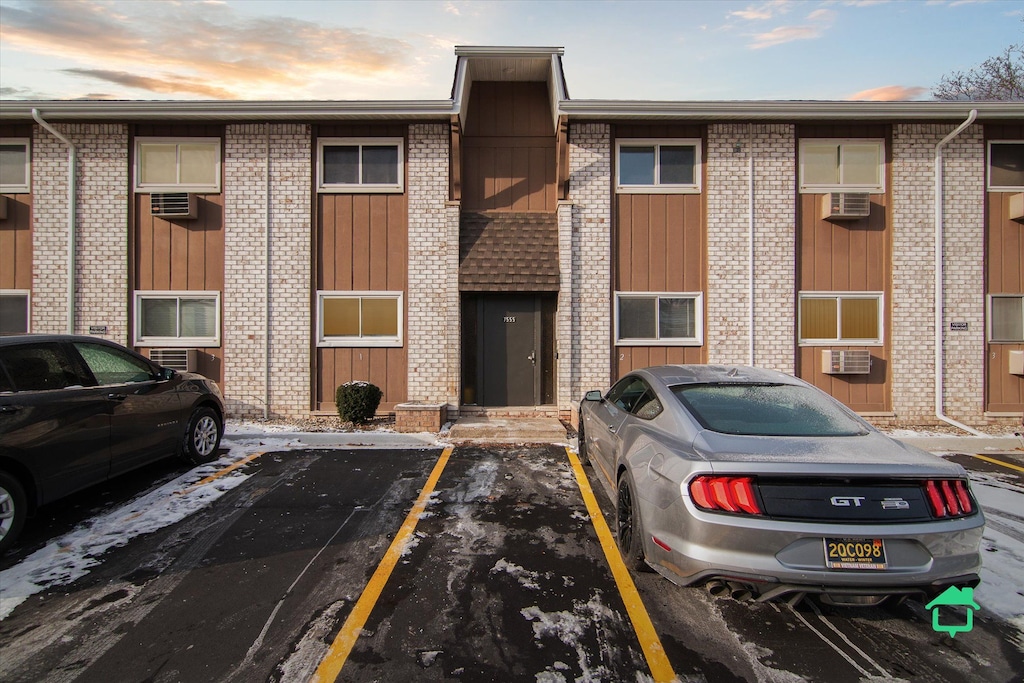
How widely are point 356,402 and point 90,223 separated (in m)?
6.60

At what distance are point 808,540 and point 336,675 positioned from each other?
102 inches

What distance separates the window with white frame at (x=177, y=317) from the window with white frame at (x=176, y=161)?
2.24 m

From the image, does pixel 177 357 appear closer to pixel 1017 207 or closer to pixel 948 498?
pixel 948 498

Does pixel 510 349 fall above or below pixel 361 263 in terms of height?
below

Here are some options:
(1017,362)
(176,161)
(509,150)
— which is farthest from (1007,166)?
(176,161)

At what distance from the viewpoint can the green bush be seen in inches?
340

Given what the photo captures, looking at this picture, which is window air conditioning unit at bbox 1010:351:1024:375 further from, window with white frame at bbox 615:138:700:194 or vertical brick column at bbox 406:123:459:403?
vertical brick column at bbox 406:123:459:403

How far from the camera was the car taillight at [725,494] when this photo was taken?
2686 mm

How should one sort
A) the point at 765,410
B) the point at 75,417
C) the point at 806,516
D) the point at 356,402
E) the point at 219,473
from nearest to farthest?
the point at 806,516 < the point at 765,410 < the point at 75,417 < the point at 219,473 < the point at 356,402

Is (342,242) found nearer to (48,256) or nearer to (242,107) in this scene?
(242,107)

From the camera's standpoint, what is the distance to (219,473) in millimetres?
5875

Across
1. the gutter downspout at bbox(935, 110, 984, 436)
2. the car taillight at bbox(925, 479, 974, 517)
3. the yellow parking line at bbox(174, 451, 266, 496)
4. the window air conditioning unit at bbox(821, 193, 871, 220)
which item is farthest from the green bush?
the gutter downspout at bbox(935, 110, 984, 436)

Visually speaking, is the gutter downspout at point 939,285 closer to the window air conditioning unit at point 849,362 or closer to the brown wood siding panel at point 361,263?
the window air conditioning unit at point 849,362

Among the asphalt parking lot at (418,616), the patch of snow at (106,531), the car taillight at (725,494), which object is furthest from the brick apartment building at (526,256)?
the car taillight at (725,494)
